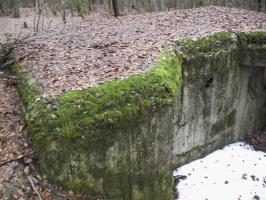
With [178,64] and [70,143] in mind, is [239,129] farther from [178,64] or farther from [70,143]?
[70,143]

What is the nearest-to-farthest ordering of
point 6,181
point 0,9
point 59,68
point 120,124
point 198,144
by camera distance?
1. point 6,181
2. point 120,124
3. point 59,68
4. point 198,144
5. point 0,9

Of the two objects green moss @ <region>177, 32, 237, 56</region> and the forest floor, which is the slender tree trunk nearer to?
the forest floor

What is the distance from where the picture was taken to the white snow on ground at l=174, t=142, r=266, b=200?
26.0ft

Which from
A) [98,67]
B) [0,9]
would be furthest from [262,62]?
[0,9]

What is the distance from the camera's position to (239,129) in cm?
1033

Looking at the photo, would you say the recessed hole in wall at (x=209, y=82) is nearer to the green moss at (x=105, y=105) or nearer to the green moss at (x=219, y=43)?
the green moss at (x=219, y=43)

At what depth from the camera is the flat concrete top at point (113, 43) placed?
6.12 m

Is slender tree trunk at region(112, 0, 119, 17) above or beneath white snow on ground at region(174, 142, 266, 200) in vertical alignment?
above

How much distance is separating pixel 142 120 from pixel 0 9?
1084 cm

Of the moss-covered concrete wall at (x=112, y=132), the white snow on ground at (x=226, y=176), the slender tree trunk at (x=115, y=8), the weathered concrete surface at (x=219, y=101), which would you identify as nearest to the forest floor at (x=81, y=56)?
the moss-covered concrete wall at (x=112, y=132)

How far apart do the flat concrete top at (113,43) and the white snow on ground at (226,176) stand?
3476 mm

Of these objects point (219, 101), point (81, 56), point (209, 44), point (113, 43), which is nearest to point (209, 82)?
point (219, 101)

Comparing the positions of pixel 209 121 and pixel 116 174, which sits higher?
pixel 116 174

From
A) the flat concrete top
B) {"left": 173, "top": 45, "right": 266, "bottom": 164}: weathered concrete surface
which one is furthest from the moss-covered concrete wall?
{"left": 173, "top": 45, "right": 266, "bottom": 164}: weathered concrete surface
